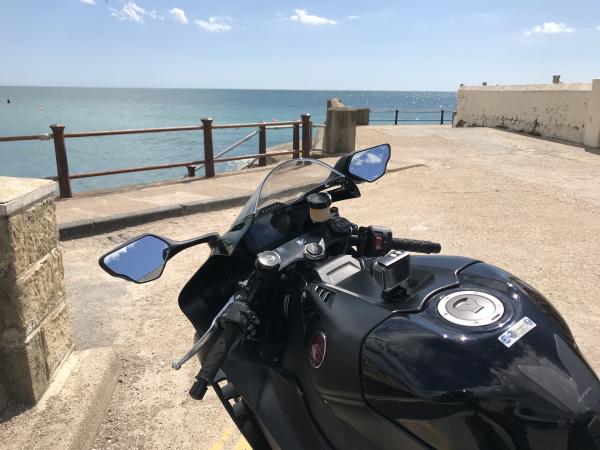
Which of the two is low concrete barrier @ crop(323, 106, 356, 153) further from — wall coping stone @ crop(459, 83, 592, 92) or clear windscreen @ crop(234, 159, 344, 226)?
clear windscreen @ crop(234, 159, 344, 226)

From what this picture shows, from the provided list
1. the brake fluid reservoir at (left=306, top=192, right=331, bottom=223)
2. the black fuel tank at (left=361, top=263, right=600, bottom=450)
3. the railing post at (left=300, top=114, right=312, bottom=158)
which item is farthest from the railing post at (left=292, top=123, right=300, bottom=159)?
the black fuel tank at (left=361, top=263, right=600, bottom=450)

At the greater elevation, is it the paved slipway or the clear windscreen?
the clear windscreen

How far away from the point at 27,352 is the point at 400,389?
7.07ft

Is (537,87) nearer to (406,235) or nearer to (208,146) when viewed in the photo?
(208,146)

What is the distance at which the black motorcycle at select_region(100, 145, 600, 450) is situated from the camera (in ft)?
3.78

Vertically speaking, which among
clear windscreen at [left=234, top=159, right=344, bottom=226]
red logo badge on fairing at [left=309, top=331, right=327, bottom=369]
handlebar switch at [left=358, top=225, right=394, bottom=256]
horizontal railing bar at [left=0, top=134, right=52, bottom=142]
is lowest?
horizontal railing bar at [left=0, top=134, right=52, bottom=142]

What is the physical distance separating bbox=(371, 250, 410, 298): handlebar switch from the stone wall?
Answer: 6.04 ft

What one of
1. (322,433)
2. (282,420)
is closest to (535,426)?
(322,433)

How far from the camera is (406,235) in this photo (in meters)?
6.00

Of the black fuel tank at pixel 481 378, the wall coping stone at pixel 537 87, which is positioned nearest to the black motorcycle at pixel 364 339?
the black fuel tank at pixel 481 378

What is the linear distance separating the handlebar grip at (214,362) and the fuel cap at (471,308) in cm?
64

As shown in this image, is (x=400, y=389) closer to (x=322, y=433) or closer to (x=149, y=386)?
(x=322, y=433)

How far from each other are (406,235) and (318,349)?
4.68 metres

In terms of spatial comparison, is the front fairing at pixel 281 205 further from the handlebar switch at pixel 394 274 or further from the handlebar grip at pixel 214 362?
the handlebar switch at pixel 394 274
